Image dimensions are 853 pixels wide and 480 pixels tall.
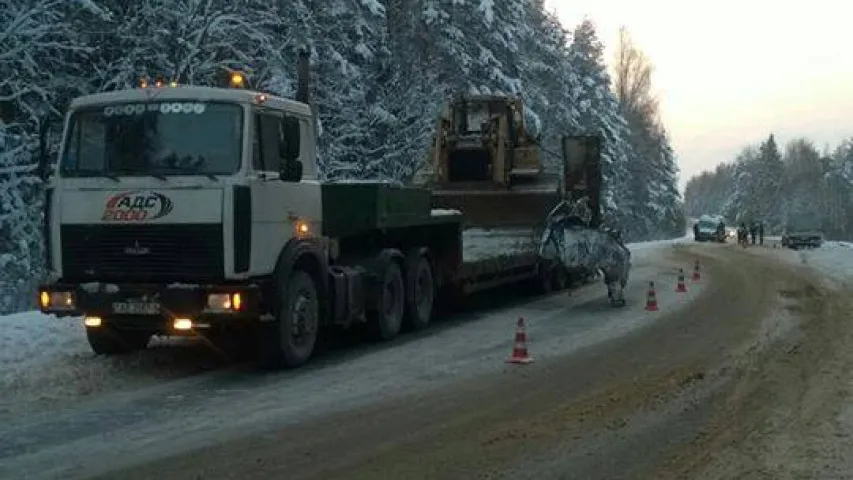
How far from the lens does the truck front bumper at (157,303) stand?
948 cm

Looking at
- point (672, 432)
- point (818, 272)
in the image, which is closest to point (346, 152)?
point (818, 272)

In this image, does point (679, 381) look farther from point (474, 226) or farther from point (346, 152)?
point (346, 152)

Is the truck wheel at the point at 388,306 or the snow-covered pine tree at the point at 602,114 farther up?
the snow-covered pine tree at the point at 602,114

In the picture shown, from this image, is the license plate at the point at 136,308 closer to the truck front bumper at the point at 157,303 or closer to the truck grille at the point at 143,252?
the truck front bumper at the point at 157,303

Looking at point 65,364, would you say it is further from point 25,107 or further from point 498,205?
point 25,107

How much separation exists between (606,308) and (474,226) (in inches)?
134

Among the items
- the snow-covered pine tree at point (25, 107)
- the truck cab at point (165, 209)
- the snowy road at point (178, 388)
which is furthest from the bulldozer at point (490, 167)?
the truck cab at point (165, 209)

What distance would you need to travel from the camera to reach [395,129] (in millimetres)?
33062

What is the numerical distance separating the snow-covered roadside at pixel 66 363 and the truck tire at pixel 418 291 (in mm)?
3193

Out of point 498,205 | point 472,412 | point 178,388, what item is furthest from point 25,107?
point 472,412

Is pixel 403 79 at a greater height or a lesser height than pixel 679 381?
greater

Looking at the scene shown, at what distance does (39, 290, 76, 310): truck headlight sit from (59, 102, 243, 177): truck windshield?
47.1 inches

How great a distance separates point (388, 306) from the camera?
13.2 metres

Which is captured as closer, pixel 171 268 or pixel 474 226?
pixel 171 268
